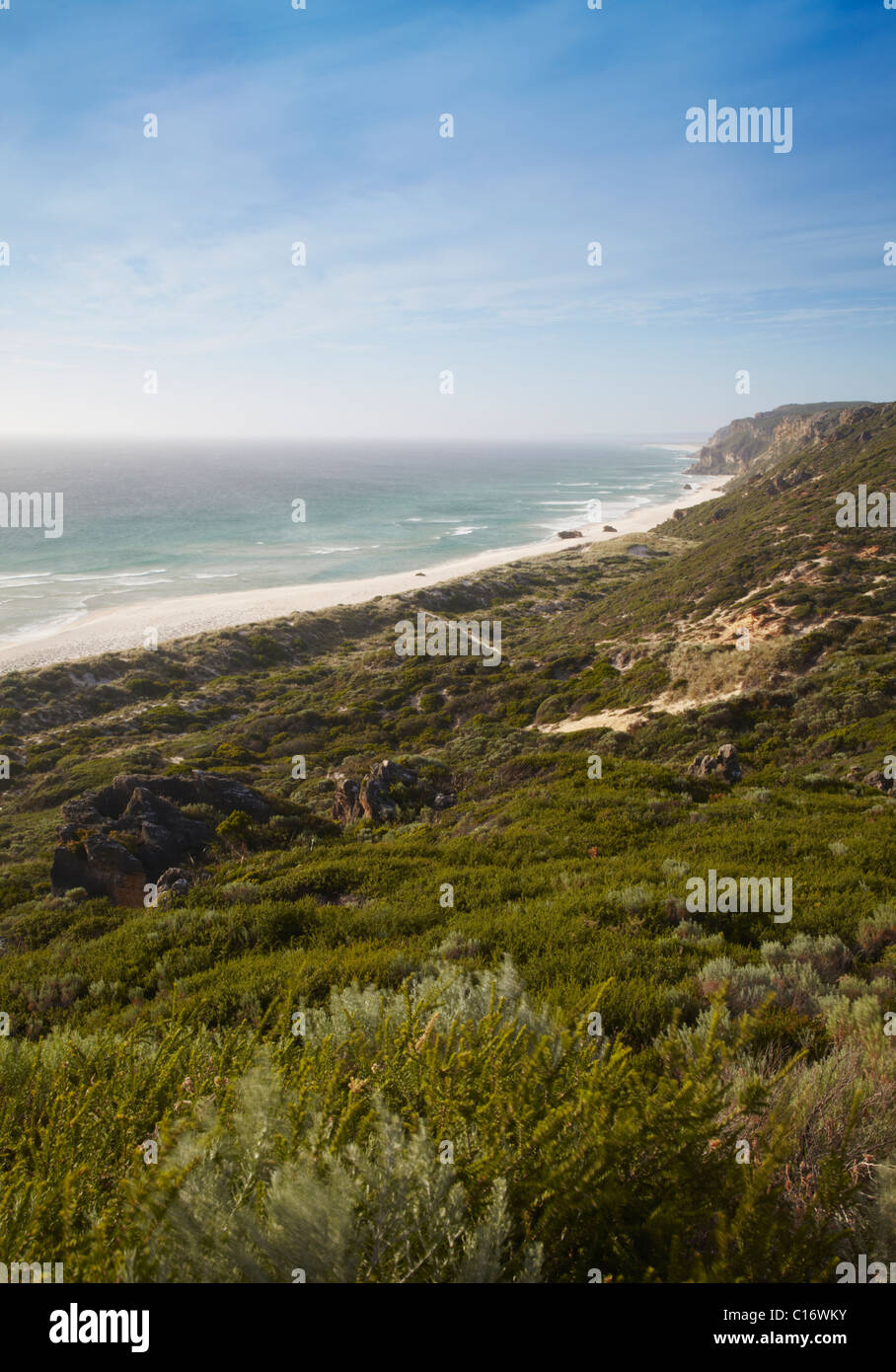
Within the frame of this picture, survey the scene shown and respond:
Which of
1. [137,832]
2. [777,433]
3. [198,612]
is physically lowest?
[137,832]

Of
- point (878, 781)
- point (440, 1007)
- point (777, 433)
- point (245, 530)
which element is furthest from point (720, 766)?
point (777, 433)

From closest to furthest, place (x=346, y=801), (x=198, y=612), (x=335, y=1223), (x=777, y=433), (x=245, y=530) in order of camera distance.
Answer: (x=335, y=1223)
(x=346, y=801)
(x=198, y=612)
(x=245, y=530)
(x=777, y=433)

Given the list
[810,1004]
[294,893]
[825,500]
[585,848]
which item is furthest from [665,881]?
[825,500]

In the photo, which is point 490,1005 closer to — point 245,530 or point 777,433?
point 245,530

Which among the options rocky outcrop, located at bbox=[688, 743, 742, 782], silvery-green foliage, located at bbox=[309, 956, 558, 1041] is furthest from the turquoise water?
silvery-green foliage, located at bbox=[309, 956, 558, 1041]

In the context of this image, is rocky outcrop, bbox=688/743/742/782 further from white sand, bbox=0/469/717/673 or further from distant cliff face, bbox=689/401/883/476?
distant cliff face, bbox=689/401/883/476

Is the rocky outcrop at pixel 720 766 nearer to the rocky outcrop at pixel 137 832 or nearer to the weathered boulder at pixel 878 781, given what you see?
the weathered boulder at pixel 878 781
